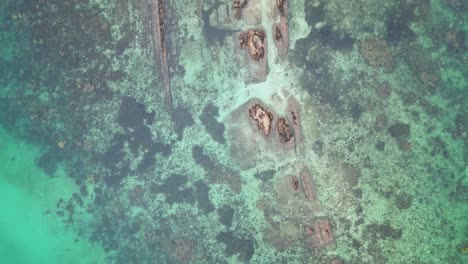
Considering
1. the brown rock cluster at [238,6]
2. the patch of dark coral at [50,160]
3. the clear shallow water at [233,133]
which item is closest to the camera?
the clear shallow water at [233,133]

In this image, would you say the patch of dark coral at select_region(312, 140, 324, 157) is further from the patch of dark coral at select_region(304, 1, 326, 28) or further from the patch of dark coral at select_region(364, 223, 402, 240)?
the patch of dark coral at select_region(304, 1, 326, 28)

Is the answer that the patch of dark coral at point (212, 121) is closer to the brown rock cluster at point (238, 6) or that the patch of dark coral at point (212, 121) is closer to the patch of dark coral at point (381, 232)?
the brown rock cluster at point (238, 6)

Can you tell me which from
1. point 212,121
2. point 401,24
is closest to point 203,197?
point 212,121

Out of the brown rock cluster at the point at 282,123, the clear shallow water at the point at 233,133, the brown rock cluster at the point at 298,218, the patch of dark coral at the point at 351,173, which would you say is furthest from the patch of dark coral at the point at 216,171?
the patch of dark coral at the point at 351,173

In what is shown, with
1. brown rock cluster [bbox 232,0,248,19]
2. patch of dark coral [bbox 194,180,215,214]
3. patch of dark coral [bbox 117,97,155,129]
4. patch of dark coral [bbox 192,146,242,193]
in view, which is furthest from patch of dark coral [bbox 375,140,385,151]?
patch of dark coral [bbox 117,97,155,129]

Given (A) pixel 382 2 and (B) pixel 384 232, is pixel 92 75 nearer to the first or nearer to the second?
(A) pixel 382 2

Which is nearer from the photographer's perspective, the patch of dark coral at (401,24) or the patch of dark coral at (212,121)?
the patch of dark coral at (401,24)

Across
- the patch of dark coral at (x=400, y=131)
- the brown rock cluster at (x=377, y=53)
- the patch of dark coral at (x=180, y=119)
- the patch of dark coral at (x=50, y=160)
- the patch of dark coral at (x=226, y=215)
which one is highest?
the brown rock cluster at (x=377, y=53)

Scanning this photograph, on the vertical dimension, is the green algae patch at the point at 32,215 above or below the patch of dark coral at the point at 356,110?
below
